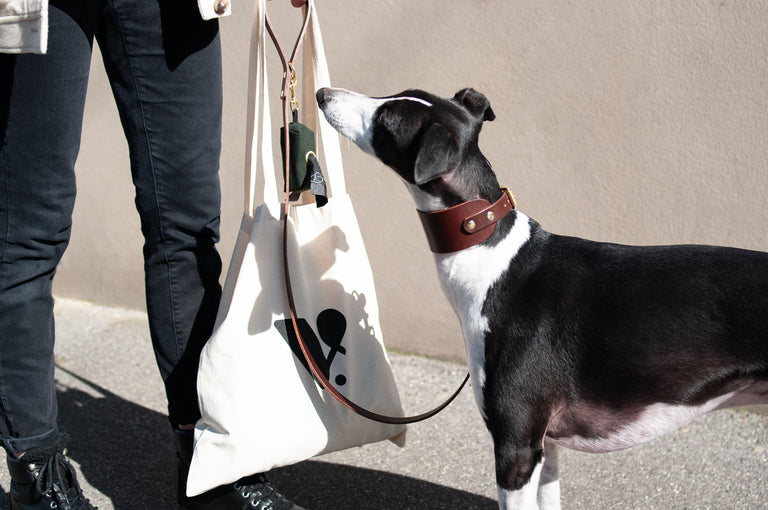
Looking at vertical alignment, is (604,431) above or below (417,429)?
above

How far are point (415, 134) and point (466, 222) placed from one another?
0.27 meters

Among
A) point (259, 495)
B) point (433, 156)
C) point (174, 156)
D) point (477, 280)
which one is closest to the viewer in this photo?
point (433, 156)

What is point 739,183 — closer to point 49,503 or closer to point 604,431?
point 604,431

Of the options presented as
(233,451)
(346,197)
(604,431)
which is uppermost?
(346,197)

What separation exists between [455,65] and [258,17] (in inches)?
51.2

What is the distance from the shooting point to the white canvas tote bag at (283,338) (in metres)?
2.05

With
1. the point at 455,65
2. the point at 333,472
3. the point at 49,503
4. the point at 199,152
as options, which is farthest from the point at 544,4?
the point at 49,503

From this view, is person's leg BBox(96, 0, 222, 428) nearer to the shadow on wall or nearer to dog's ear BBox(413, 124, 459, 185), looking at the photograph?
the shadow on wall

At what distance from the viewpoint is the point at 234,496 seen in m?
2.22

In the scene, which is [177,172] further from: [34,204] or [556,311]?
[556,311]

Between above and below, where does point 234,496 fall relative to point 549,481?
below

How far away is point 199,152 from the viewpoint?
2176mm

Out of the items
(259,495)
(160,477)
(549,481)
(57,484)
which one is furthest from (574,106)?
(57,484)

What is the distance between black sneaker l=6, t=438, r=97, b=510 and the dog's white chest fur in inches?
50.8
